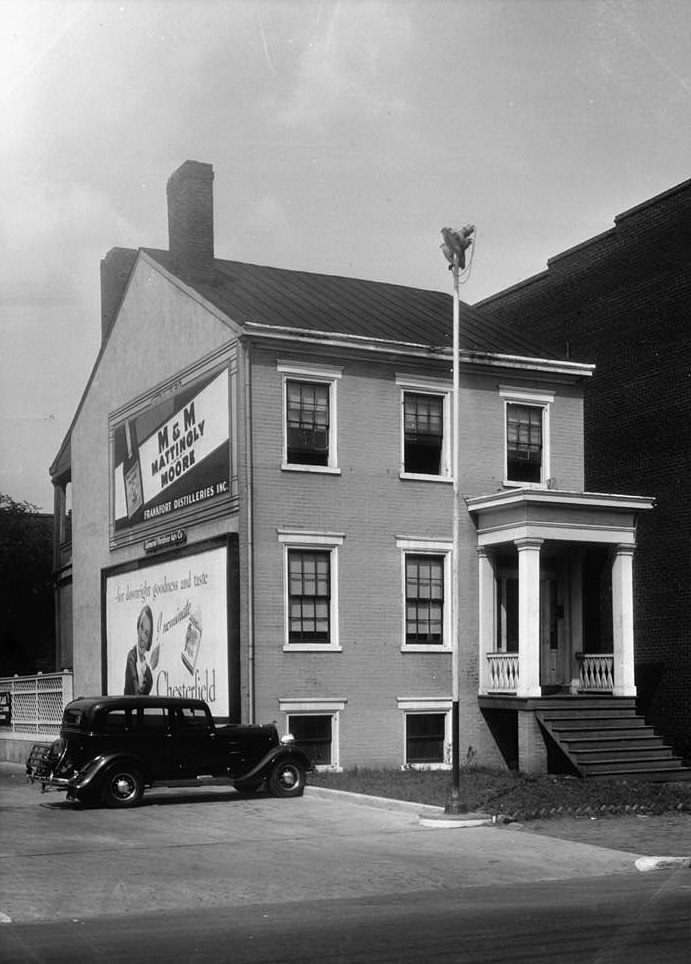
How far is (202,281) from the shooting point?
28.8 m

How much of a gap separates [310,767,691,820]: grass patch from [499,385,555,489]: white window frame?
660 cm

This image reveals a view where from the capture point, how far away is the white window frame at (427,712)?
26031 millimetres

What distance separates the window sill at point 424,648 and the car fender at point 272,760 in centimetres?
504

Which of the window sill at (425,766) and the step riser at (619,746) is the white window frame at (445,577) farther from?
the step riser at (619,746)

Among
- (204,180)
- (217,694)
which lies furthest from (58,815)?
(204,180)

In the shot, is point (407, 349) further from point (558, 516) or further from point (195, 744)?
point (195, 744)

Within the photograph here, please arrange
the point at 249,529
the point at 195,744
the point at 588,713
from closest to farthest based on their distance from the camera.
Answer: the point at 195,744
the point at 588,713
the point at 249,529

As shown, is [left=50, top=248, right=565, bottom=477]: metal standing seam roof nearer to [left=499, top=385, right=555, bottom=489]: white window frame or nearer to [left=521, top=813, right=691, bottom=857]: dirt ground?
[left=499, top=385, right=555, bottom=489]: white window frame

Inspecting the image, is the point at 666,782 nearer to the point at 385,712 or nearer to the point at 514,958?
the point at 385,712

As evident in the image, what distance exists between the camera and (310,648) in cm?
2517

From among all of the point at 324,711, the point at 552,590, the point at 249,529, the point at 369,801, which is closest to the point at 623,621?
the point at 552,590

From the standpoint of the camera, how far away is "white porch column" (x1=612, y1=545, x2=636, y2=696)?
25.8 meters

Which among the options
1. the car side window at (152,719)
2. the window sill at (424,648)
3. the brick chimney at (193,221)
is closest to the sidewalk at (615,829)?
the car side window at (152,719)

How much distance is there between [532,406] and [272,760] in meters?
10.7
